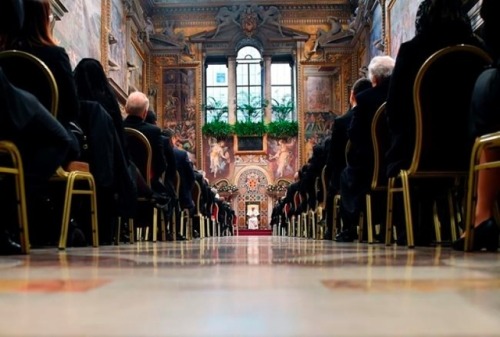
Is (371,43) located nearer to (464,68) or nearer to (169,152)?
(169,152)

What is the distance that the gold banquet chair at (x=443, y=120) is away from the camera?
3.38 m

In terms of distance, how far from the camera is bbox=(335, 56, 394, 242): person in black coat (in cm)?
468

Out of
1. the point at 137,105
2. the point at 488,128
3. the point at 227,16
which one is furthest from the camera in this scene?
the point at 227,16

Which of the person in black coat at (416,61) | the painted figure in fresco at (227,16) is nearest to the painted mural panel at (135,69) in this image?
the painted figure in fresco at (227,16)

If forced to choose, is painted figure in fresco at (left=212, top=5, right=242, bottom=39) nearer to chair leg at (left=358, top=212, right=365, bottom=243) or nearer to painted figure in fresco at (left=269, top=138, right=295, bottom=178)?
painted figure in fresco at (left=269, top=138, right=295, bottom=178)

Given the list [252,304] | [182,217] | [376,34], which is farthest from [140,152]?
[376,34]

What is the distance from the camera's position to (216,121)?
68.5ft

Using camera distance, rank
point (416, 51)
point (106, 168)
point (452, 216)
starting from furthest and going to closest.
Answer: point (106, 168), point (452, 216), point (416, 51)

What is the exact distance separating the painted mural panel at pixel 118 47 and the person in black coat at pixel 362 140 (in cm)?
1118

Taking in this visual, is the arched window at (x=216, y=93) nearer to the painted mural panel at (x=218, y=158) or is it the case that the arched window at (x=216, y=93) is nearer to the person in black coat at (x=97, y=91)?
the painted mural panel at (x=218, y=158)

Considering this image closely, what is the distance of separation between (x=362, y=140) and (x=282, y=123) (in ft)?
52.4

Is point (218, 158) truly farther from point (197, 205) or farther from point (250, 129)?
point (197, 205)

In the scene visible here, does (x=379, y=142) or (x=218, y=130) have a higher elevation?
(x=218, y=130)

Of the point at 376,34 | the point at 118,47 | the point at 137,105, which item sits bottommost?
the point at 137,105
